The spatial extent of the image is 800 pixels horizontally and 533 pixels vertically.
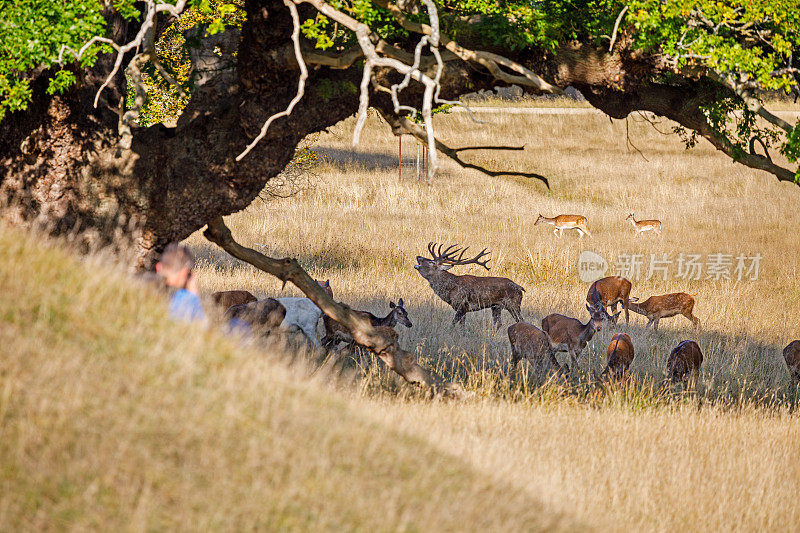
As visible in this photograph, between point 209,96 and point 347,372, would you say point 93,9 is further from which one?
point 347,372

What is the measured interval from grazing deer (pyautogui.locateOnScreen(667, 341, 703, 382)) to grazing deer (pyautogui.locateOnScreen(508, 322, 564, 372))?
4.13 feet

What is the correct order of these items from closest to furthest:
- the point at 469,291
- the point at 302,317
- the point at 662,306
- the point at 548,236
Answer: the point at 302,317 < the point at 469,291 < the point at 662,306 < the point at 548,236

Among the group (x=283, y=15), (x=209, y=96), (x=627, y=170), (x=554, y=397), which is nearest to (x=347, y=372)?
(x=554, y=397)

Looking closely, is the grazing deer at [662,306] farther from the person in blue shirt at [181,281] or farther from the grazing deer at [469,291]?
the person in blue shirt at [181,281]

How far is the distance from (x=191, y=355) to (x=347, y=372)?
3.53 meters

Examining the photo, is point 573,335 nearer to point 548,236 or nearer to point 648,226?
point 548,236

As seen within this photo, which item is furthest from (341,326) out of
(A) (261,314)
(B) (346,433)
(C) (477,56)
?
(B) (346,433)

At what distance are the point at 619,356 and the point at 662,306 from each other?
3.86m

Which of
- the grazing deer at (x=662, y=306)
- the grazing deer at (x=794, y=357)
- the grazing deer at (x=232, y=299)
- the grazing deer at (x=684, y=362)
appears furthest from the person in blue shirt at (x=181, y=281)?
the grazing deer at (x=662, y=306)

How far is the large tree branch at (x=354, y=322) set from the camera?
823 centimetres

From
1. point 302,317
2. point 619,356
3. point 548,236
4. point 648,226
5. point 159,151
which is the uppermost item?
point 648,226

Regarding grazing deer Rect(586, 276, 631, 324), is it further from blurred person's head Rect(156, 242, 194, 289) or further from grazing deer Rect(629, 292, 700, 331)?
blurred person's head Rect(156, 242, 194, 289)

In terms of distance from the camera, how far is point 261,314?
9.24m

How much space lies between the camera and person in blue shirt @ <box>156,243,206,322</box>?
6.54 meters
